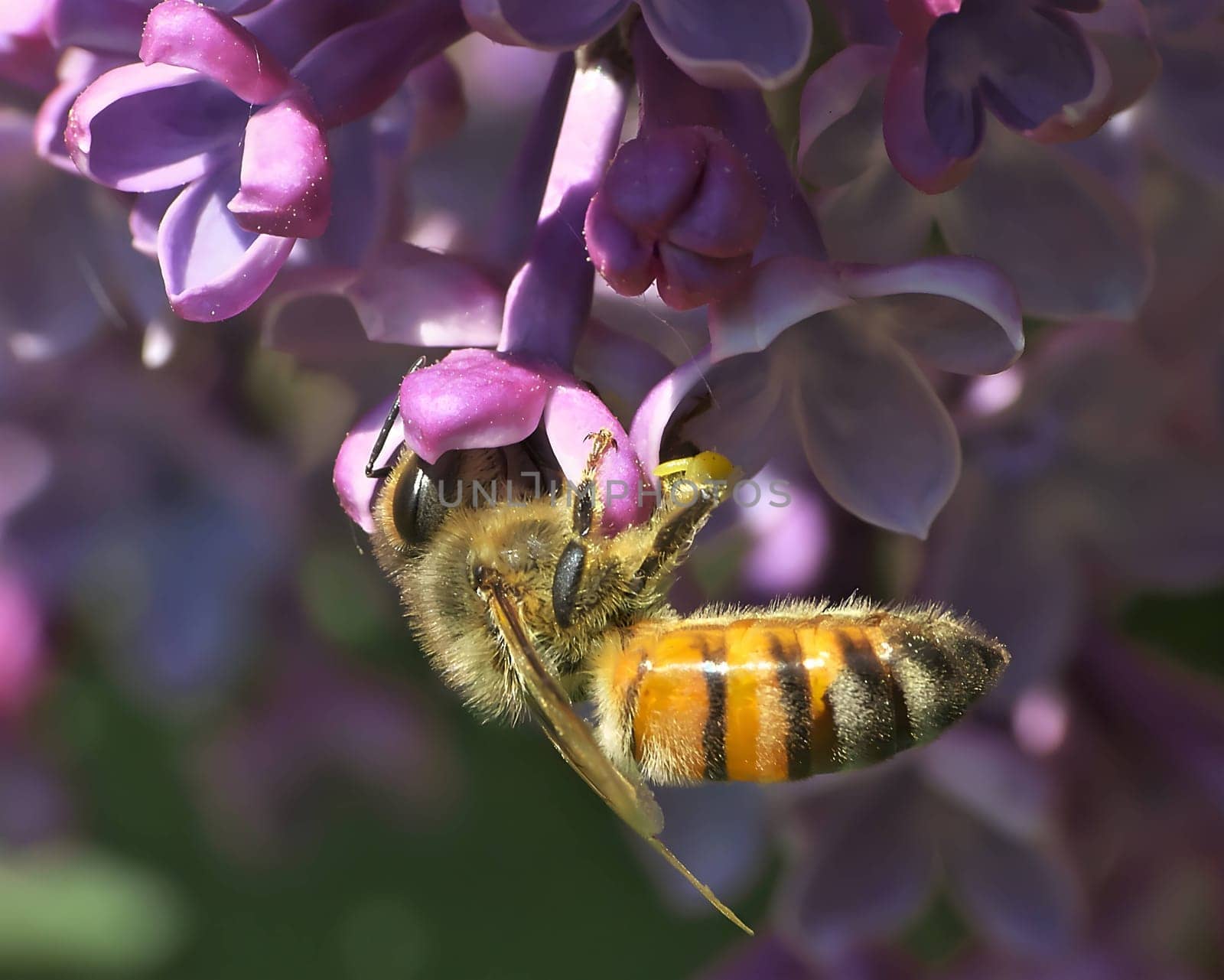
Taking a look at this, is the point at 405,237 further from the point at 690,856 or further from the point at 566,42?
the point at 690,856

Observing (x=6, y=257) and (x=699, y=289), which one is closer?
(x=699, y=289)

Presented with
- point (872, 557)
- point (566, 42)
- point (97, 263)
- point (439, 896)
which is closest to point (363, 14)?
point (566, 42)

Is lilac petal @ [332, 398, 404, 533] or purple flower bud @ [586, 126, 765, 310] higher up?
purple flower bud @ [586, 126, 765, 310]

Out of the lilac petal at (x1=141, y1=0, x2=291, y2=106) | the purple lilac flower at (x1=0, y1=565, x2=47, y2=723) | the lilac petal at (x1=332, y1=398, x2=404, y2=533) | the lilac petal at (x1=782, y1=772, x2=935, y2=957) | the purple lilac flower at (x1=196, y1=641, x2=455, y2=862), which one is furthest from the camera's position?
the purple lilac flower at (x1=196, y1=641, x2=455, y2=862)

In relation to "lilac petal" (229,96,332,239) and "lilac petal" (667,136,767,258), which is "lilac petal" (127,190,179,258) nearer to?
"lilac petal" (229,96,332,239)

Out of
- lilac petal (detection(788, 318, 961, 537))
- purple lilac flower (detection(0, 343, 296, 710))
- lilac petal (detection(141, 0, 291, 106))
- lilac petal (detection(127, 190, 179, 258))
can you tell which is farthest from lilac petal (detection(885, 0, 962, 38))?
purple lilac flower (detection(0, 343, 296, 710))

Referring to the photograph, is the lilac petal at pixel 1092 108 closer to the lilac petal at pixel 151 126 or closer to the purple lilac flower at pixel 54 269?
the lilac petal at pixel 151 126

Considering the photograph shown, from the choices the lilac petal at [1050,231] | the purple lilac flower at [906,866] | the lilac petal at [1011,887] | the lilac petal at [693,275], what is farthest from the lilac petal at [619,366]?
the lilac petal at [1011,887]

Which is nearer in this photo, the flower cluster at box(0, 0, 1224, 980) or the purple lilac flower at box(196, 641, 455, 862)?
the flower cluster at box(0, 0, 1224, 980)
